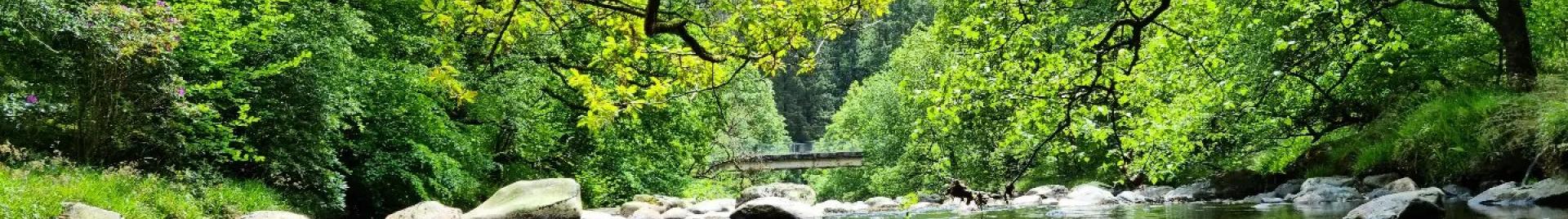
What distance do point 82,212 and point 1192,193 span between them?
17.1 metres

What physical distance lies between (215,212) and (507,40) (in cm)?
918

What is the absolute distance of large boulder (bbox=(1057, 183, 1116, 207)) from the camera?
2194cm

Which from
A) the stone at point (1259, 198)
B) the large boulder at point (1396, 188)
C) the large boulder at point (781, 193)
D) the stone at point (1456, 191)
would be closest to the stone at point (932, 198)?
the large boulder at point (781, 193)

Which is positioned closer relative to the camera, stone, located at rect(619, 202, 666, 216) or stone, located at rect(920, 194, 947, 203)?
stone, located at rect(619, 202, 666, 216)

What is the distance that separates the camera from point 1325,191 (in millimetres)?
15648

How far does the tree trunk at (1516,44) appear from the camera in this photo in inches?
519

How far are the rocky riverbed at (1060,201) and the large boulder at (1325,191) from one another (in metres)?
0.01

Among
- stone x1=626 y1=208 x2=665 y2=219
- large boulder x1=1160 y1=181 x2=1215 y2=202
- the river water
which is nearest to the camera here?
the river water

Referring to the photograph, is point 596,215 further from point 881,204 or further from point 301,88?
point 881,204

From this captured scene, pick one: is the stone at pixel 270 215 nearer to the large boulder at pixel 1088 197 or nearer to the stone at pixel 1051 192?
the large boulder at pixel 1088 197

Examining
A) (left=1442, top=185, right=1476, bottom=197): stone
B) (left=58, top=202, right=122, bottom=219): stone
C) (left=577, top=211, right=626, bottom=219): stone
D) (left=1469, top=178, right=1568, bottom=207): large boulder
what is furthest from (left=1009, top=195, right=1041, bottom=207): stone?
(left=58, top=202, right=122, bottom=219): stone

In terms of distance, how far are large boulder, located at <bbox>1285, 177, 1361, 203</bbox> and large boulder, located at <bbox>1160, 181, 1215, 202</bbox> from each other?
2586 mm

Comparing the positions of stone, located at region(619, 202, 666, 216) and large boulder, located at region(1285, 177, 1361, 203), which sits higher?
large boulder, located at region(1285, 177, 1361, 203)

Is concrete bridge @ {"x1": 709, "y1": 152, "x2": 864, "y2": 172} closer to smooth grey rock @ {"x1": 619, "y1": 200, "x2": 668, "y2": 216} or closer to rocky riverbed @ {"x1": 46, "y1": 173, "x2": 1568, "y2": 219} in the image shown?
rocky riverbed @ {"x1": 46, "y1": 173, "x2": 1568, "y2": 219}
